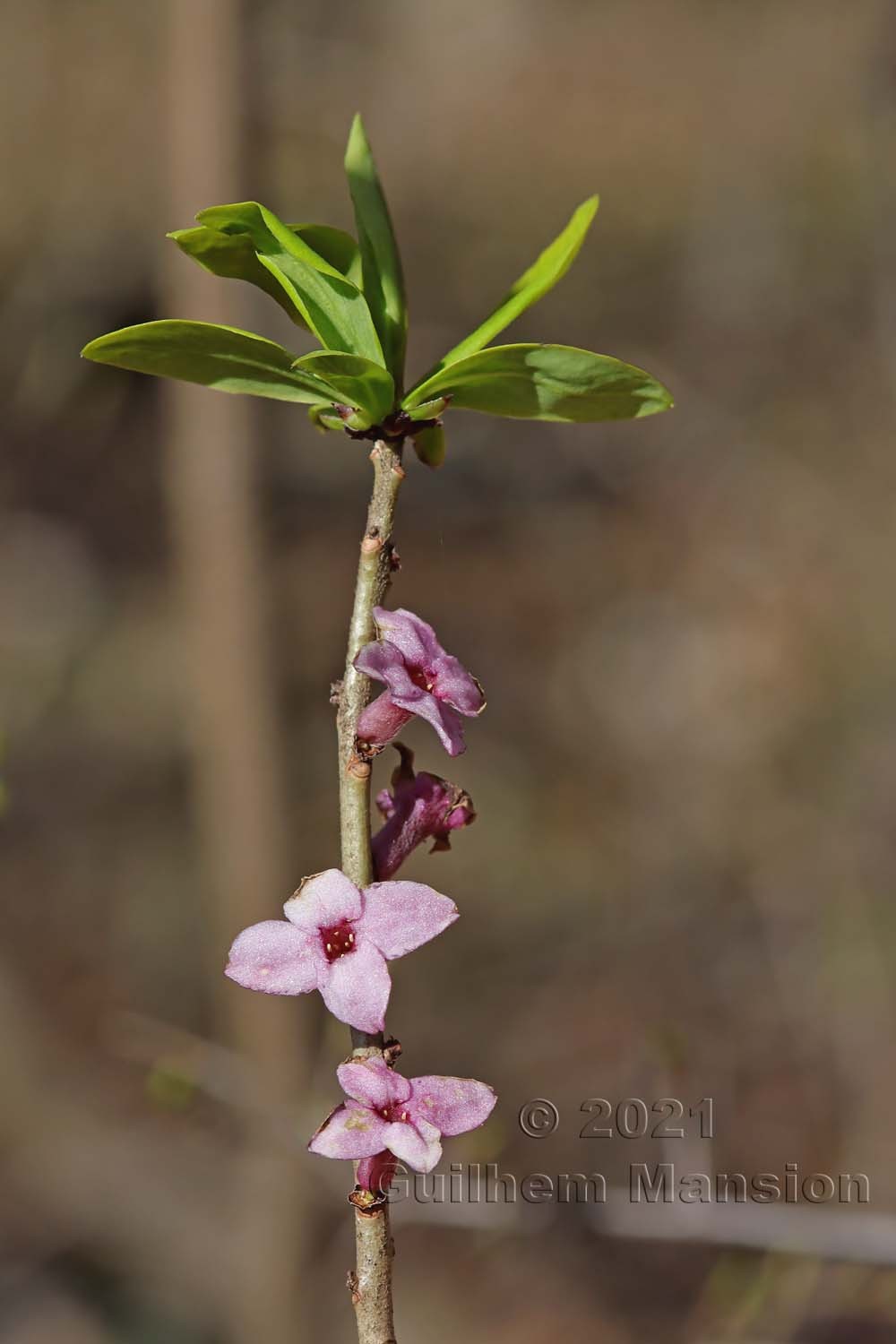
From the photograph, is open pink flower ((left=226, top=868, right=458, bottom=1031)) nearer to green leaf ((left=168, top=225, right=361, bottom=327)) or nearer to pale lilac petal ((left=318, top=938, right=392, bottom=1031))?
pale lilac petal ((left=318, top=938, right=392, bottom=1031))

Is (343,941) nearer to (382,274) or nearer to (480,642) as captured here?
(382,274)

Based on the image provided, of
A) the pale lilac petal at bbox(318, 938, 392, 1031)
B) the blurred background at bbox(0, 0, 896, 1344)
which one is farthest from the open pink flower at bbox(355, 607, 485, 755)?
the blurred background at bbox(0, 0, 896, 1344)

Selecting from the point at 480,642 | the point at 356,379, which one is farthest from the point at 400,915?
the point at 480,642

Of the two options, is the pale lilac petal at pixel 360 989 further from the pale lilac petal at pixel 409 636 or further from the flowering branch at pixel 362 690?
the pale lilac petal at pixel 409 636

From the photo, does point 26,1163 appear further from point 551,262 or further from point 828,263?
point 828,263

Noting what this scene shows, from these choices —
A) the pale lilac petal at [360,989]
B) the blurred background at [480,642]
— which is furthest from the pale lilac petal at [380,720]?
the blurred background at [480,642]

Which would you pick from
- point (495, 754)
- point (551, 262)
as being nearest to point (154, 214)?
point (495, 754)
